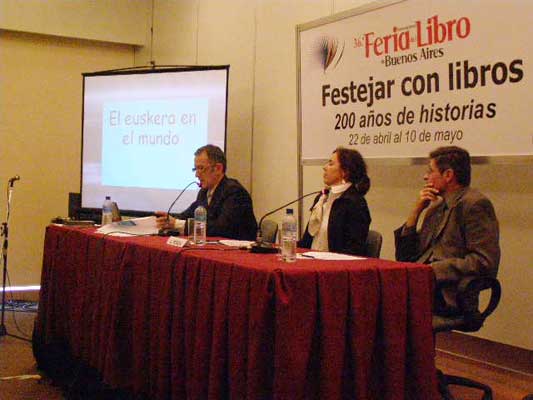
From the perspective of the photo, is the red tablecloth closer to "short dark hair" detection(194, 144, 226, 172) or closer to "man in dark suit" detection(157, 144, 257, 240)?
"man in dark suit" detection(157, 144, 257, 240)

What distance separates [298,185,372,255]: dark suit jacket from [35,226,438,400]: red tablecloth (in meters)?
0.58

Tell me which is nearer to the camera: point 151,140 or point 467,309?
point 467,309

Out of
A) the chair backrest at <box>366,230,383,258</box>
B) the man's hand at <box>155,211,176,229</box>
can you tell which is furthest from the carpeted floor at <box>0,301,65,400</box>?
the chair backrest at <box>366,230,383,258</box>

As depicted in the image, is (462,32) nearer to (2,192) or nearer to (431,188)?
(431,188)

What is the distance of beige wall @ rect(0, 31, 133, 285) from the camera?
20.2 ft

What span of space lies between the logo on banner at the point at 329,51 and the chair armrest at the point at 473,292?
179 centimetres

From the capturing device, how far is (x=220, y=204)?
12.5ft

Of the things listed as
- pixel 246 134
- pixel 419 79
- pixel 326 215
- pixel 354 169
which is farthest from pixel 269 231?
pixel 246 134

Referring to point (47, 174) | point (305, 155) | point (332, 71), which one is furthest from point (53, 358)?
point (47, 174)

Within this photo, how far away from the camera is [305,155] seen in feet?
14.1

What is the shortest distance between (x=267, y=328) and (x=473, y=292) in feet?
3.47

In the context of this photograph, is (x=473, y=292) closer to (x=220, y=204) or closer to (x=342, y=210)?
(x=342, y=210)

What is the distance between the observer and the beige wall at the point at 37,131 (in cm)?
615

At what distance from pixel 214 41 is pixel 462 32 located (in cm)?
292
